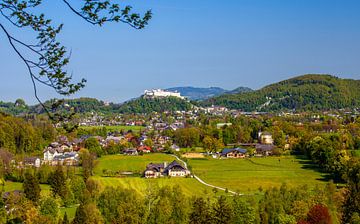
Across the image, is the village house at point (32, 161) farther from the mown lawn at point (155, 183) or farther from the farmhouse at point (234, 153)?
the farmhouse at point (234, 153)

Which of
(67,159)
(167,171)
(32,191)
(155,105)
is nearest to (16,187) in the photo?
(32,191)

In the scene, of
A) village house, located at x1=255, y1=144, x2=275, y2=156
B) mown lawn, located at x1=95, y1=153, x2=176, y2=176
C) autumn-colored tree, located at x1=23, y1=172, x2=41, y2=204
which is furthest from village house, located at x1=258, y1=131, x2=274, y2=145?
autumn-colored tree, located at x1=23, y1=172, x2=41, y2=204

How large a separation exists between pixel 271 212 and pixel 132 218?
6.69 metres

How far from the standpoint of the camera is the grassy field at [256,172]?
38031 mm

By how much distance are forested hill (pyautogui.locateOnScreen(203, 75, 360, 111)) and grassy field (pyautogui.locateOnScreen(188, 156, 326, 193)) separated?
9164cm

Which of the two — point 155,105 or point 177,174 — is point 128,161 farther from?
point 155,105

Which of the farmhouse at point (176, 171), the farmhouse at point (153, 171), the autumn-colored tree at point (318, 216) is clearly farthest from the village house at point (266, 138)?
the autumn-colored tree at point (318, 216)

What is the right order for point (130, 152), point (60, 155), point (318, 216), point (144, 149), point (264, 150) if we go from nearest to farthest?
1. point (318, 216)
2. point (60, 155)
3. point (130, 152)
4. point (264, 150)
5. point (144, 149)

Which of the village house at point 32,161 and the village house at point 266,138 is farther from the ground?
the village house at point 266,138

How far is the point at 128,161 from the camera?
5212 cm

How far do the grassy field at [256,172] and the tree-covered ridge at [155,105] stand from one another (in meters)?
97.4

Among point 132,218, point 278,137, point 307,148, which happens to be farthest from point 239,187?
point 278,137

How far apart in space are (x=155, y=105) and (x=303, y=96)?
47082 millimetres

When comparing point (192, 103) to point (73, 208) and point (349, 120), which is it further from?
point (73, 208)
